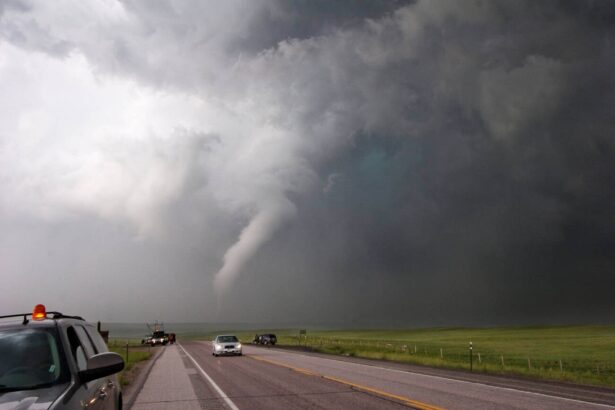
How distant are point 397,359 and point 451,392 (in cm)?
1790

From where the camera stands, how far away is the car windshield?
3930 mm

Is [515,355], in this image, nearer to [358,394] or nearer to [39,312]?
[358,394]

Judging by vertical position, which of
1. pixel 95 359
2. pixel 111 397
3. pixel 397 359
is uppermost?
pixel 95 359

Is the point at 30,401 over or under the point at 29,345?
under

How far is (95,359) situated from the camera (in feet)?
13.4

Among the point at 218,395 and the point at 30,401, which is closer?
the point at 30,401

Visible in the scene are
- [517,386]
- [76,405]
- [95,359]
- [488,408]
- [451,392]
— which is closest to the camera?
[76,405]

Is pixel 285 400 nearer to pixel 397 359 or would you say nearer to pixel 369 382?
pixel 369 382

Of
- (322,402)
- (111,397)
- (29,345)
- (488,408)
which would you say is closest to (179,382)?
(322,402)

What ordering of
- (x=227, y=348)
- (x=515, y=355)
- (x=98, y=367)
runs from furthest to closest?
(x=515, y=355), (x=227, y=348), (x=98, y=367)

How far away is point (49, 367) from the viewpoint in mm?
4180

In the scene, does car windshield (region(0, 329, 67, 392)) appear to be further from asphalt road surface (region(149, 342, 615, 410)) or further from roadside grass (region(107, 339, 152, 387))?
roadside grass (region(107, 339, 152, 387))

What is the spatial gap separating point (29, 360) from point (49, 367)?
0.65ft

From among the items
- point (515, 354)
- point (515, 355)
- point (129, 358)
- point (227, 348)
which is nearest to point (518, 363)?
point (515, 355)
